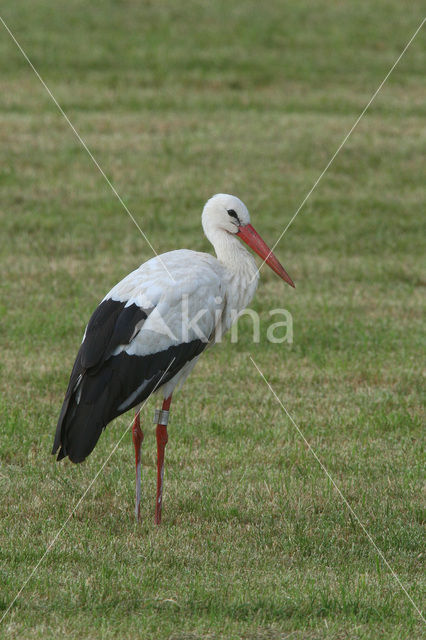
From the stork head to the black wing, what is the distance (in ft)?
3.28

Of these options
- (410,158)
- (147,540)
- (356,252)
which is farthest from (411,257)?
(147,540)

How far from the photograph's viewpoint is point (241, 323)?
9.05 meters

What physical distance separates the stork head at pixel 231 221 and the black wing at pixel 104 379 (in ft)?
3.28

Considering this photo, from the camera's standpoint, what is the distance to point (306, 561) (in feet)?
16.1

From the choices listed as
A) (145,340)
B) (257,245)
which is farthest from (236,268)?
(145,340)

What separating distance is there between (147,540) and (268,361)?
3279 mm

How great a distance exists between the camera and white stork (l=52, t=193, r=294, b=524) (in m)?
5.26

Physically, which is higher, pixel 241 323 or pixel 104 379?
pixel 104 379

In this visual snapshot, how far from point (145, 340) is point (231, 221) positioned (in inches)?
45.8
